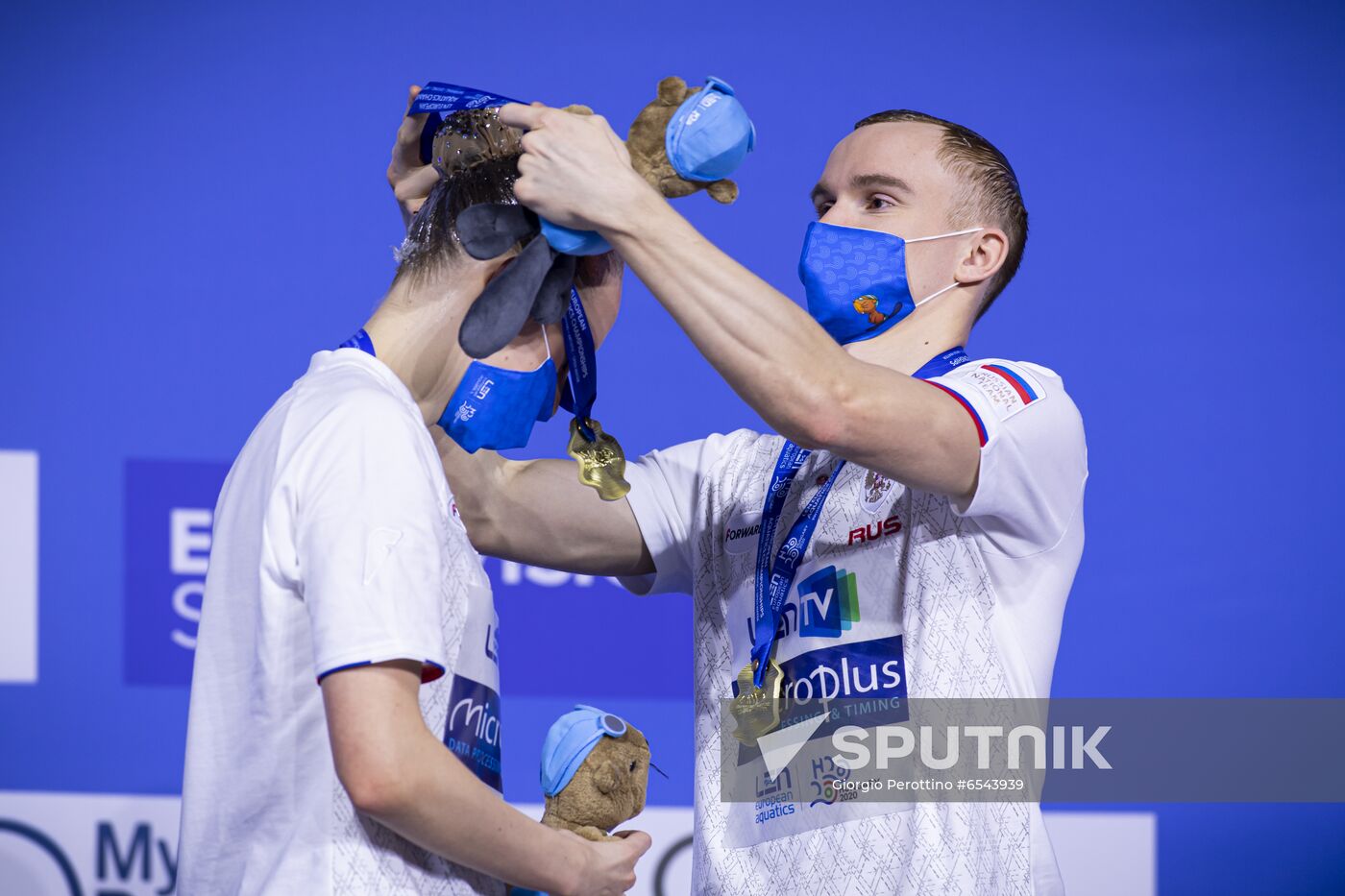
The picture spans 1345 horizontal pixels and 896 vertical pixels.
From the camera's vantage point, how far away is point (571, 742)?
1.45m

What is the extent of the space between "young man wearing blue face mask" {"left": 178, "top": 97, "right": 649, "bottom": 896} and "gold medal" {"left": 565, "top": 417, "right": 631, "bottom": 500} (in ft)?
0.89

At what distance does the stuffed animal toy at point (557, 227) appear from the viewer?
51.5 inches

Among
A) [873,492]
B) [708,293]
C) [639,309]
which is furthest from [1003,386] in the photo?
[639,309]

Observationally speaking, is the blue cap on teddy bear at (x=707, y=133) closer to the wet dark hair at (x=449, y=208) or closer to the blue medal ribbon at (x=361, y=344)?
the wet dark hair at (x=449, y=208)

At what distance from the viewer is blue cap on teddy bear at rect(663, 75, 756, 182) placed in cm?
134

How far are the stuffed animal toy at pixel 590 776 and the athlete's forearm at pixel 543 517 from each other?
0.45 meters

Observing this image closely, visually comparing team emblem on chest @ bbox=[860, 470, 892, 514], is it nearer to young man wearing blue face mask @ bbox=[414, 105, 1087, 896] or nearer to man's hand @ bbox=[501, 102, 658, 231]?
young man wearing blue face mask @ bbox=[414, 105, 1087, 896]

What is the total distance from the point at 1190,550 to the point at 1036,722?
1266 millimetres

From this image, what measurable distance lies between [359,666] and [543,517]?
2.58 ft

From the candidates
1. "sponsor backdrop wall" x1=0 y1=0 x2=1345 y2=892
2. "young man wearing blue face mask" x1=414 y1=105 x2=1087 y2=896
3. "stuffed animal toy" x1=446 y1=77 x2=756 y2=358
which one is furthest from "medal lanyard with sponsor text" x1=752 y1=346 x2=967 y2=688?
"sponsor backdrop wall" x1=0 y1=0 x2=1345 y2=892

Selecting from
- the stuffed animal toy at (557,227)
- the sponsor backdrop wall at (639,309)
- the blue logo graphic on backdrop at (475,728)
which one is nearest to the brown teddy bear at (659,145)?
the stuffed animal toy at (557,227)

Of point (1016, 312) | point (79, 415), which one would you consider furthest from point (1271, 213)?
point (79, 415)

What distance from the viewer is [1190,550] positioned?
8.82 feet

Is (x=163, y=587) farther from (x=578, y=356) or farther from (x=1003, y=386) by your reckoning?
(x=1003, y=386)
